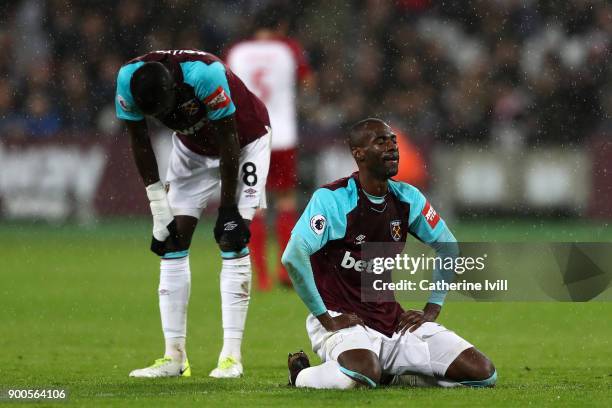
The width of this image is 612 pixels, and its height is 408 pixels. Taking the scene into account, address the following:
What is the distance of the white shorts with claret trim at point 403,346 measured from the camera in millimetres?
5750

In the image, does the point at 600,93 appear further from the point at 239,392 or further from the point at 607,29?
the point at 239,392

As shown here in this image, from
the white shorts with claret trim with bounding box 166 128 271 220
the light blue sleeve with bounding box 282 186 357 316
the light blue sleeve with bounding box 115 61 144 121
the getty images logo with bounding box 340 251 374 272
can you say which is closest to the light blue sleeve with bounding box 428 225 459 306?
the getty images logo with bounding box 340 251 374 272

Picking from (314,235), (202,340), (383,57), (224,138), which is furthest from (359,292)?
(383,57)

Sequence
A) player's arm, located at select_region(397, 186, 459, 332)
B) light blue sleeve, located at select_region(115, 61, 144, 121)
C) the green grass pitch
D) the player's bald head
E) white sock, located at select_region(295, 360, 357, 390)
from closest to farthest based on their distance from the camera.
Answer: the green grass pitch
white sock, located at select_region(295, 360, 357, 390)
the player's bald head
player's arm, located at select_region(397, 186, 459, 332)
light blue sleeve, located at select_region(115, 61, 144, 121)

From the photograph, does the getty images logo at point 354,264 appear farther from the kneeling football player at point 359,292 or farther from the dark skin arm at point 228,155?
the dark skin arm at point 228,155

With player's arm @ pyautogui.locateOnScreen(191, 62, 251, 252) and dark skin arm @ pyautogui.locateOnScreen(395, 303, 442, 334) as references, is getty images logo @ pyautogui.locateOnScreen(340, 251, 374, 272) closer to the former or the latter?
dark skin arm @ pyautogui.locateOnScreen(395, 303, 442, 334)

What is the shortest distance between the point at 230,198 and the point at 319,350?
3.34ft

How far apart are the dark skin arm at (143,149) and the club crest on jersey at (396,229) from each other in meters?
1.35

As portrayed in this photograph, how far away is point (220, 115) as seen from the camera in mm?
6336

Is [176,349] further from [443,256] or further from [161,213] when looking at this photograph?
[443,256]

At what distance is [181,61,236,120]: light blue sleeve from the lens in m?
6.30

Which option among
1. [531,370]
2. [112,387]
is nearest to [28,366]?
[112,387]

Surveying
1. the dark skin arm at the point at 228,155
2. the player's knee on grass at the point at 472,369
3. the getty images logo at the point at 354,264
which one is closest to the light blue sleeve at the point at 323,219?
the getty images logo at the point at 354,264

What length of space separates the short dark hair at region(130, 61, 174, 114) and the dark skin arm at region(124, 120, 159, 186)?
1.24 feet
